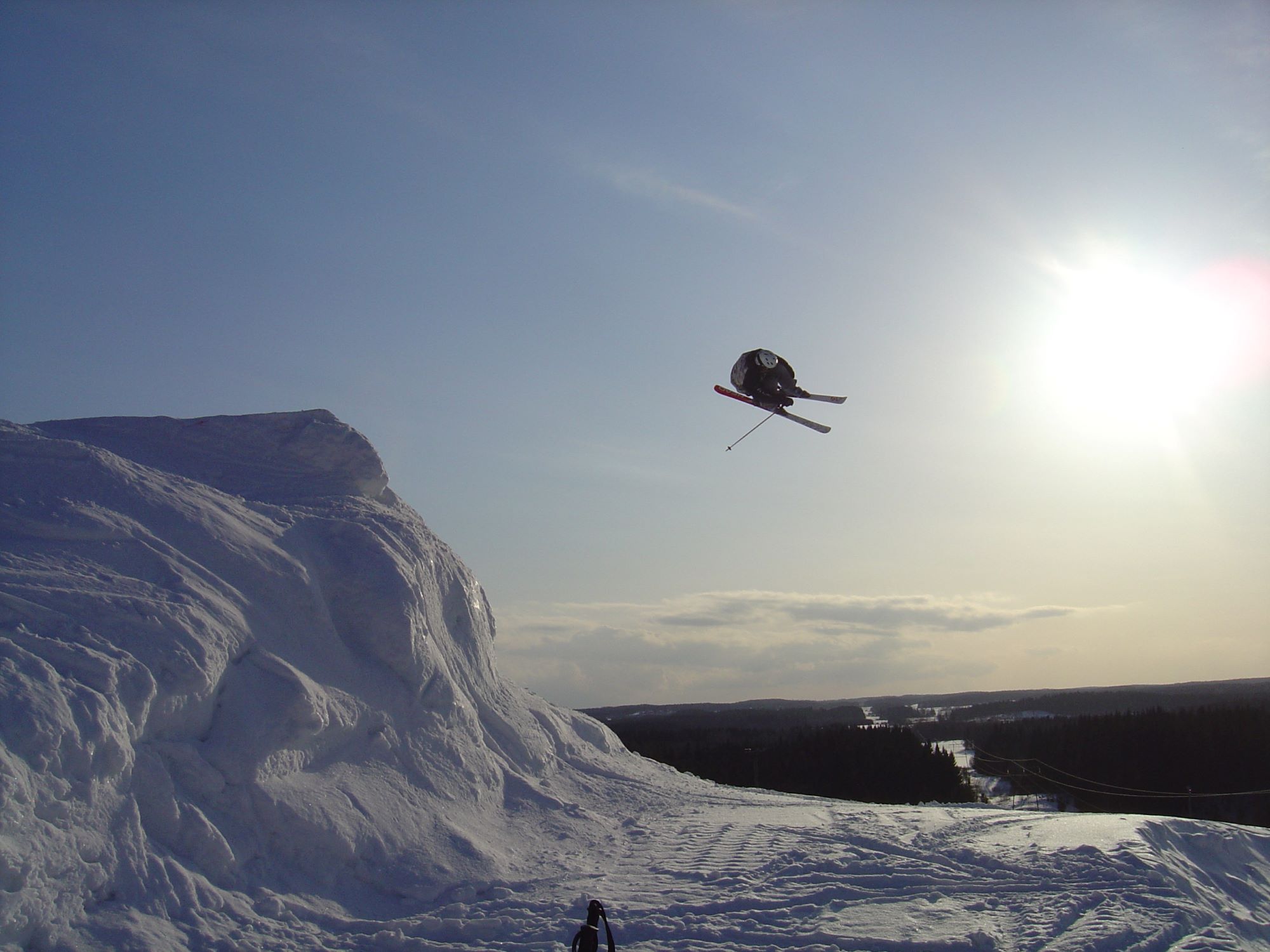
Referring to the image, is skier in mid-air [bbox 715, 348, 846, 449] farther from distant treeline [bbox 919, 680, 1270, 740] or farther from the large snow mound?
distant treeline [bbox 919, 680, 1270, 740]

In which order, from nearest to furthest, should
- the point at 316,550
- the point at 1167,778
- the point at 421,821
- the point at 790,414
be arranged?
the point at 421,821
the point at 316,550
the point at 790,414
the point at 1167,778

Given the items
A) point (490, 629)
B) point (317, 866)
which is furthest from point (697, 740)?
point (317, 866)

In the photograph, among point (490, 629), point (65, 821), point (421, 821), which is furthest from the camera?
point (490, 629)

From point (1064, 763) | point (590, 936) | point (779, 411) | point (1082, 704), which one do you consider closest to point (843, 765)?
point (1064, 763)

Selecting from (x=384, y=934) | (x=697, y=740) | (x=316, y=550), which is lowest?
(x=697, y=740)

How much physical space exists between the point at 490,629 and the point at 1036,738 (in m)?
51.8

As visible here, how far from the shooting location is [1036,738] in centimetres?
5753

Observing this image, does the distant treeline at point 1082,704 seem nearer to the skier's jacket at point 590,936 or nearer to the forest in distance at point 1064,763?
the forest in distance at point 1064,763

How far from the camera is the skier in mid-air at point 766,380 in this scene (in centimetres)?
1246

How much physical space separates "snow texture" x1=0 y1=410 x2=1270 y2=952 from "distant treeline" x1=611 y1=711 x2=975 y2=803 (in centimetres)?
3415

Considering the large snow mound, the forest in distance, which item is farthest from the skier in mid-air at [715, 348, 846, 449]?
the forest in distance

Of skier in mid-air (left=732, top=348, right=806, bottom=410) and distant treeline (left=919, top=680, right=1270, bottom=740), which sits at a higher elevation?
skier in mid-air (left=732, top=348, right=806, bottom=410)

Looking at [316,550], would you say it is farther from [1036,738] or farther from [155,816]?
[1036,738]

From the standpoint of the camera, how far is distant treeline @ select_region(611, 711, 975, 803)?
4641 centimetres
